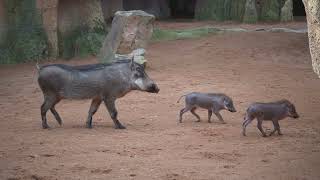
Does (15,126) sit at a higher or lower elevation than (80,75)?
lower

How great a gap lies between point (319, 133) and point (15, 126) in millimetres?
4317

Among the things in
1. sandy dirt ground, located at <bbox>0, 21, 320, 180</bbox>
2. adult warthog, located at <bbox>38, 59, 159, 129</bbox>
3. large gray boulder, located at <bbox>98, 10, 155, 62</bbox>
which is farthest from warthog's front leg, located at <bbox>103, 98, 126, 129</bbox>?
large gray boulder, located at <bbox>98, 10, 155, 62</bbox>

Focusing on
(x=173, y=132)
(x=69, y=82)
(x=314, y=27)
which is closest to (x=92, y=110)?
(x=69, y=82)

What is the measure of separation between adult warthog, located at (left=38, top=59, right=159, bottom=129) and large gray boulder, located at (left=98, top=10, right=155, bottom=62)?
4.92 m

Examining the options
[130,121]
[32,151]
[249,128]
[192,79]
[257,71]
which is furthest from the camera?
[257,71]

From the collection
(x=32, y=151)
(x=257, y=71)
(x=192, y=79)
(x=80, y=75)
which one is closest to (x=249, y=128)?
(x=80, y=75)

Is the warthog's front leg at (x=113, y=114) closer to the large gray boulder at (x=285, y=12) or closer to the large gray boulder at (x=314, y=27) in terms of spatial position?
the large gray boulder at (x=314, y=27)

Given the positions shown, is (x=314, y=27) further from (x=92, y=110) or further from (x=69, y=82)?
(x=69, y=82)

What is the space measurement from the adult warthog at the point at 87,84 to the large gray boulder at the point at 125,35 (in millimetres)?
4923

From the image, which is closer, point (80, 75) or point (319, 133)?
point (319, 133)

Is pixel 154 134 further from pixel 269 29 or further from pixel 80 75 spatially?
pixel 269 29

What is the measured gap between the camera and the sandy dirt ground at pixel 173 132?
6777mm

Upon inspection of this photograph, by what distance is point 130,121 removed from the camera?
10.0m

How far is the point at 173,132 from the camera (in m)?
8.91
